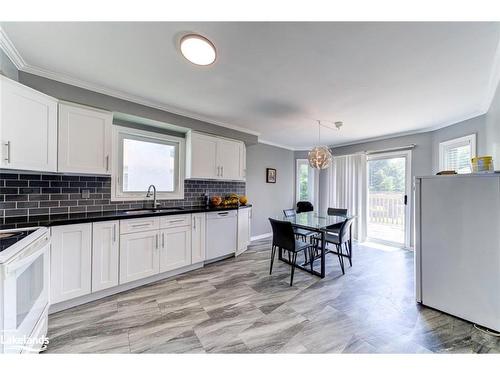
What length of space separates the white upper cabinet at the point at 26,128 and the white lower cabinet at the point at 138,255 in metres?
1.03

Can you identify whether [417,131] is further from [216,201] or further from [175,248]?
[175,248]

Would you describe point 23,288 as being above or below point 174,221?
below

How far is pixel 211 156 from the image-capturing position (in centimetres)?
321

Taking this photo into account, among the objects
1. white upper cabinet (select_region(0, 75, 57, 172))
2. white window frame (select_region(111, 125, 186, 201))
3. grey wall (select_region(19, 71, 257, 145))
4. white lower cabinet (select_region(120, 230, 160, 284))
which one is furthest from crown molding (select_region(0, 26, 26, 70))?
white lower cabinet (select_region(120, 230, 160, 284))

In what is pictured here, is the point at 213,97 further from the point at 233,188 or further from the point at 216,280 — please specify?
the point at 216,280

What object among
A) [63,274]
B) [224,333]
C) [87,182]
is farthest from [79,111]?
[224,333]

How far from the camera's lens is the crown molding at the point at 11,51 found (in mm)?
1429

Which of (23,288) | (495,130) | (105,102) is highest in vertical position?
(105,102)

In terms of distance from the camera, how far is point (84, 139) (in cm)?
206

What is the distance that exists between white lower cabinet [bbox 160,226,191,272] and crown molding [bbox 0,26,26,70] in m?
2.05

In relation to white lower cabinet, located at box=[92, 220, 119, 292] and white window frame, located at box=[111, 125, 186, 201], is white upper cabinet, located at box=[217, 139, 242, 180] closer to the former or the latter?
white window frame, located at box=[111, 125, 186, 201]

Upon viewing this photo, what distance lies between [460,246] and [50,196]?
413 cm

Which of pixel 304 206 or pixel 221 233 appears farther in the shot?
pixel 304 206

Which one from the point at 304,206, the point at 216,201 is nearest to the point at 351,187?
the point at 304,206
